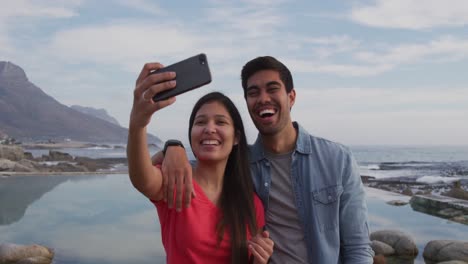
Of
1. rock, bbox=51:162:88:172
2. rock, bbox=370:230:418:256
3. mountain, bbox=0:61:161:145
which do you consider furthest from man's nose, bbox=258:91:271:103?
mountain, bbox=0:61:161:145

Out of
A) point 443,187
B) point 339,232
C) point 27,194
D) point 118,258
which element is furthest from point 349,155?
point 443,187

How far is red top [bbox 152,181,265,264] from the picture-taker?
180 centimetres

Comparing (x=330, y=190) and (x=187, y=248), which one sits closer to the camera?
(x=187, y=248)

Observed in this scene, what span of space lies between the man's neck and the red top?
51cm

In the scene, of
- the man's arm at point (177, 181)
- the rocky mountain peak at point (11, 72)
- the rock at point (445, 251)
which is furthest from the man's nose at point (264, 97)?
the rocky mountain peak at point (11, 72)

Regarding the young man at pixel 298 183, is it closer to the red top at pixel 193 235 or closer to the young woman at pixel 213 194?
the young woman at pixel 213 194

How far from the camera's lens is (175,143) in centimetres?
205

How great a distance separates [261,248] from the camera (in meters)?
1.82

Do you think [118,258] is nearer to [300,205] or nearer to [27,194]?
[300,205]

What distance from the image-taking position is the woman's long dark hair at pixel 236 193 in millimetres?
1875

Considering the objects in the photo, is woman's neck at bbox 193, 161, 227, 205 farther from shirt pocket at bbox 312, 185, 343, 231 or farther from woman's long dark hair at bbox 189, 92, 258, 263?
shirt pocket at bbox 312, 185, 343, 231

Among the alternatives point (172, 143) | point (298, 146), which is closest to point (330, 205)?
point (298, 146)

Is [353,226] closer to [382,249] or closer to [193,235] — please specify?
[193,235]

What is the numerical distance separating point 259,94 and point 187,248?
2.62ft
